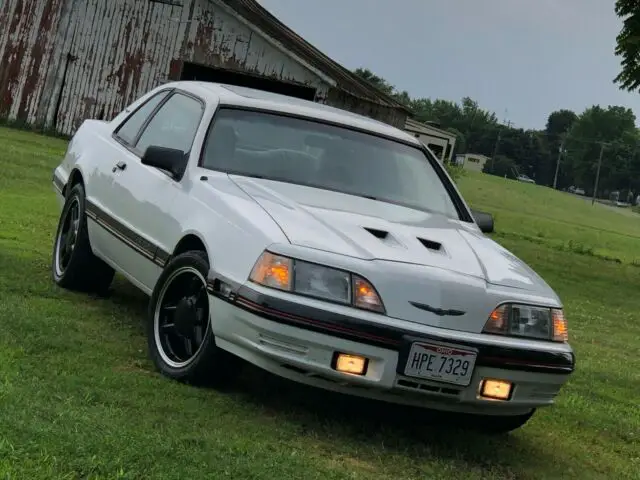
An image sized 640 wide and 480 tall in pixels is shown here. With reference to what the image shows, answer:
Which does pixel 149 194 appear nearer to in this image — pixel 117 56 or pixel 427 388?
pixel 427 388

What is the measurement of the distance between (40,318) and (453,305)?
2576 millimetres

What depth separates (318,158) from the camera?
6.18 m

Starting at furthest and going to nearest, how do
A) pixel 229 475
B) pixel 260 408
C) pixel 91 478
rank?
pixel 260 408
pixel 229 475
pixel 91 478

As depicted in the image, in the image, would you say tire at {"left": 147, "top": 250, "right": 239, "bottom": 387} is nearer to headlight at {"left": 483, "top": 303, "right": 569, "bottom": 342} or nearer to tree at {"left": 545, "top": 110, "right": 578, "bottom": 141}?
headlight at {"left": 483, "top": 303, "right": 569, "bottom": 342}

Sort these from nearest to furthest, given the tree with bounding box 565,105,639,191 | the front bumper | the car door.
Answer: the front bumper < the car door < the tree with bounding box 565,105,639,191

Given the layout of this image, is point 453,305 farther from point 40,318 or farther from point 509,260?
point 40,318

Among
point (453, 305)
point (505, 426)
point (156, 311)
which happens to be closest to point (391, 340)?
point (453, 305)

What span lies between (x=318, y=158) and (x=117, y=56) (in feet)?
69.6

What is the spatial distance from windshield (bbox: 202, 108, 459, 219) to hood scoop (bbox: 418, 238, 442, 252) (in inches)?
35.6

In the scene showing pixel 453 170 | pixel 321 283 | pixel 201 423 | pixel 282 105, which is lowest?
pixel 201 423

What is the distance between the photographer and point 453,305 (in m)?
4.73

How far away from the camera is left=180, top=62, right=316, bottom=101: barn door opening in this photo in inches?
1010

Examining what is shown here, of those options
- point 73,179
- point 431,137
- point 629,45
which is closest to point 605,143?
point 431,137

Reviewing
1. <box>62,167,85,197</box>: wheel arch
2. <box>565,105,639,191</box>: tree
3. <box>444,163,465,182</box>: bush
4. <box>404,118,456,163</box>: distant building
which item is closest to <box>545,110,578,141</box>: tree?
<box>565,105,639,191</box>: tree
